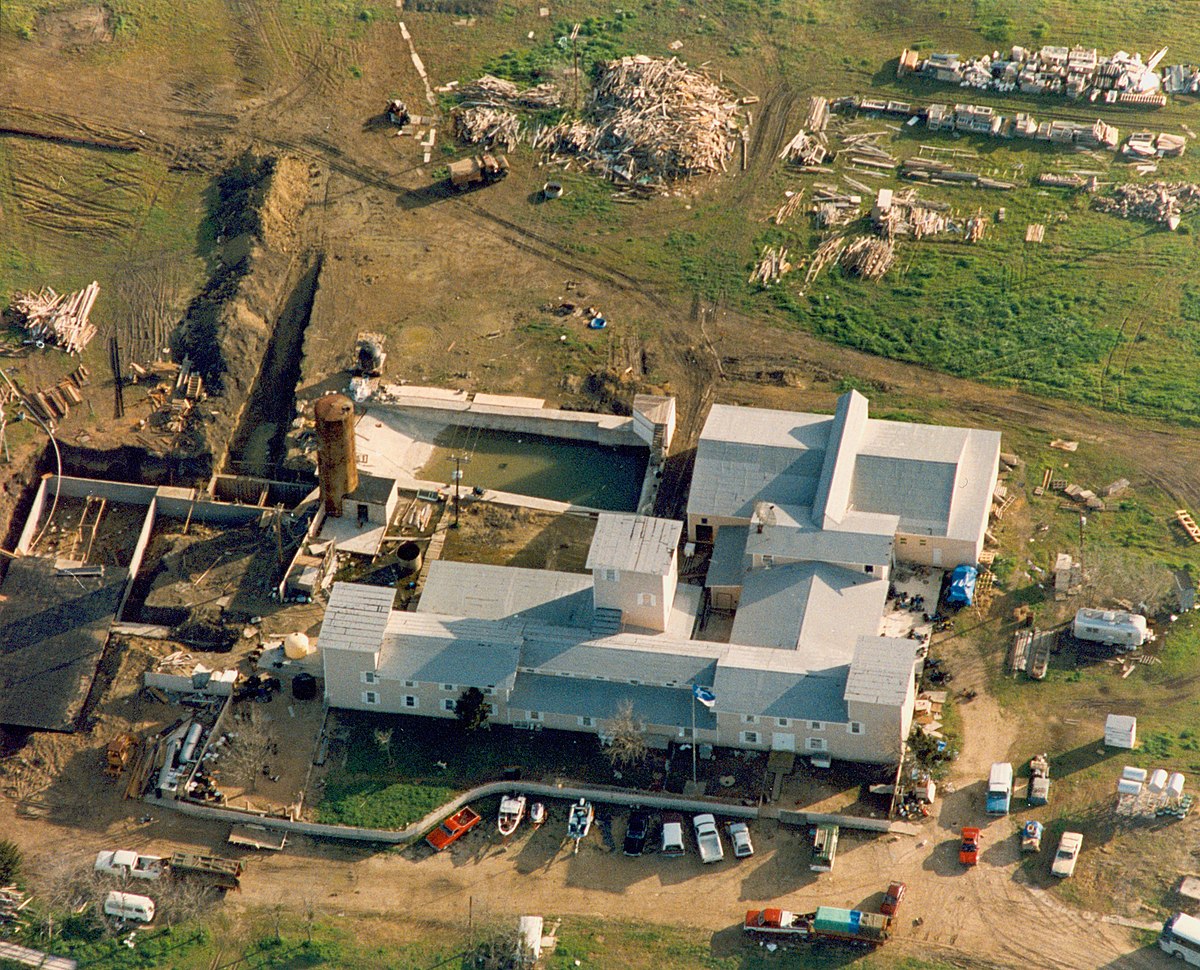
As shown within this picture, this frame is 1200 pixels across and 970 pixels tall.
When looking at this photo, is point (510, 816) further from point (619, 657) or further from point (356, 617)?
point (356, 617)

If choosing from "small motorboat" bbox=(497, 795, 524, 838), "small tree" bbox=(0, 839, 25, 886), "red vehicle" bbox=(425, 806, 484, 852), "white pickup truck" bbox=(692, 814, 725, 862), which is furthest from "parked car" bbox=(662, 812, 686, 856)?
"small tree" bbox=(0, 839, 25, 886)

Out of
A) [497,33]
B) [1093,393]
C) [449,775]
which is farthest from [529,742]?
[497,33]

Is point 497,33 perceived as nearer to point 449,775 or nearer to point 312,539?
point 312,539

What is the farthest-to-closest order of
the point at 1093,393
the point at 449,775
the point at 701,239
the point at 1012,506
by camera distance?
the point at 701,239, the point at 1093,393, the point at 1012,506, the point at 449,775

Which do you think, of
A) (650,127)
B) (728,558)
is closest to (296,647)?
(728,558)

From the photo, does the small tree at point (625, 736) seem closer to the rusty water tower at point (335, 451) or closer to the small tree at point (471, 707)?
the small tree at point (471, 707)

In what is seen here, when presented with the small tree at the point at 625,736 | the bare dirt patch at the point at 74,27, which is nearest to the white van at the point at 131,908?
the small tree at the point at 625,736
